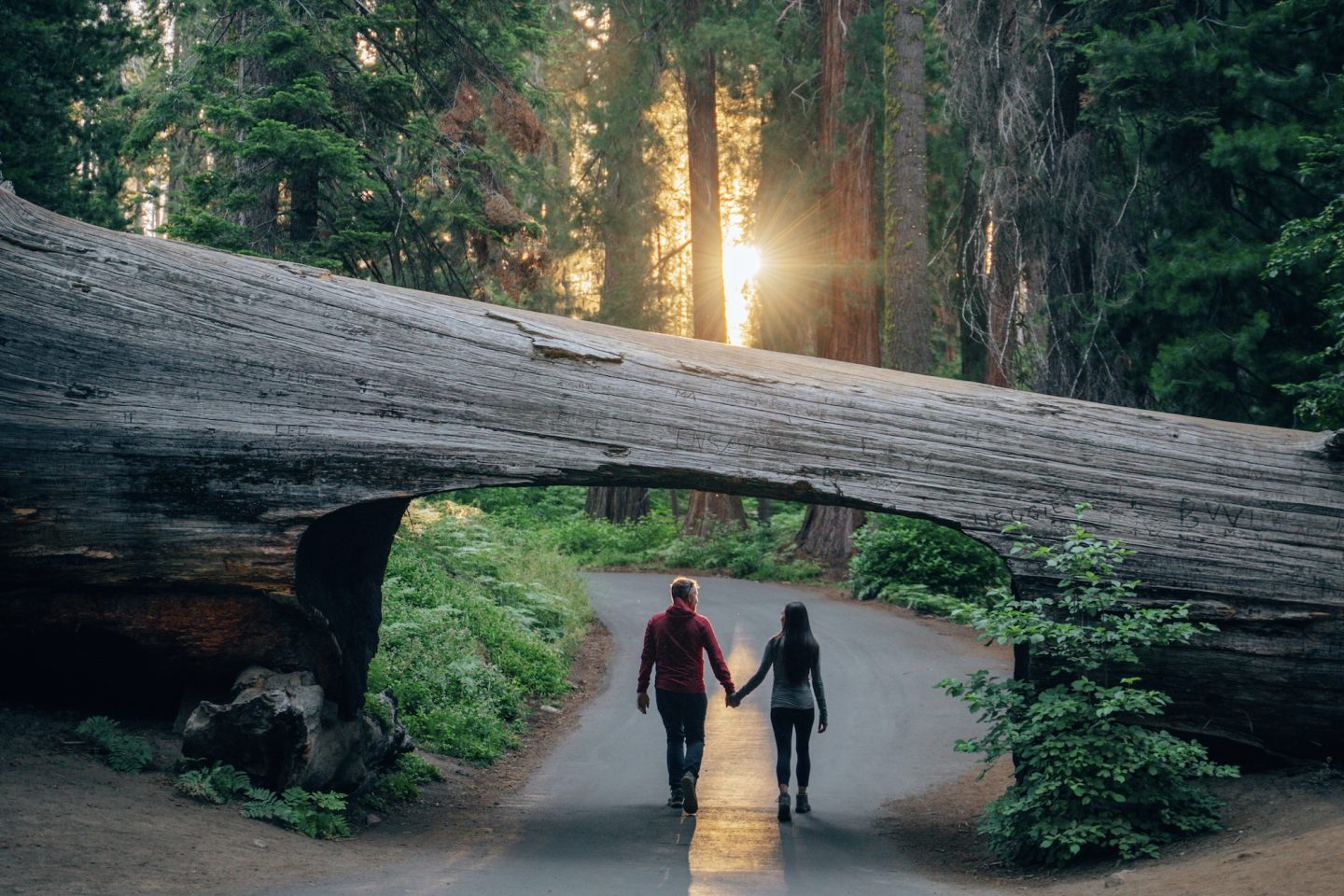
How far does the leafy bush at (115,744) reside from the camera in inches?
288

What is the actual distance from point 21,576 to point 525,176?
36.8ft

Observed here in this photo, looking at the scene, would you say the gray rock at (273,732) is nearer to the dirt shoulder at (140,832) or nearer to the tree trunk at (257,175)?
the dirt shoulder at (140,832)

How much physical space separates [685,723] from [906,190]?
47.3 ft

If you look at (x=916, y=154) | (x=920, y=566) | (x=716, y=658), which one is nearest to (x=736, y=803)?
(x=716, y=658)

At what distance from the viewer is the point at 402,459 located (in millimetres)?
7777

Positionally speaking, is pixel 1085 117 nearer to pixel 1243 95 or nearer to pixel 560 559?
pixel 1243 95

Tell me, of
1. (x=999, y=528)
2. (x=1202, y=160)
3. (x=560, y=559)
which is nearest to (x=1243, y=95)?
(x=1202, y=160)

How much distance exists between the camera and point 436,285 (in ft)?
53.9

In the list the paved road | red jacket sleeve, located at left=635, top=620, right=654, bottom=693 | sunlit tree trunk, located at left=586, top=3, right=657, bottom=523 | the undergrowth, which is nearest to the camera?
the paved road

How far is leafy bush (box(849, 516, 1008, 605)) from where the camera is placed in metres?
19.6

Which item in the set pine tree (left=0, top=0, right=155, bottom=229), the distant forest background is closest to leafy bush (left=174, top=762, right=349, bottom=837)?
the distant forest background

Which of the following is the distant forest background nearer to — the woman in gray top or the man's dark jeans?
the woman in gray top

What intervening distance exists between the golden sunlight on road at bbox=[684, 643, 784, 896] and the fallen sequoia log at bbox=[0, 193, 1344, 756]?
257cm

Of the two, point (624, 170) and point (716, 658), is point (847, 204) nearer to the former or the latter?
point (624, 170)
